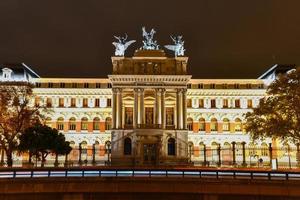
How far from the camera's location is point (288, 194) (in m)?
28.5

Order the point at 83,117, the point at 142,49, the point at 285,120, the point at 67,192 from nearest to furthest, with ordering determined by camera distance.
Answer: the point at 67,192, the point at 285,120, the point at 142,49, the point at 83,117

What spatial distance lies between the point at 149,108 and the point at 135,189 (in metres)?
54.5

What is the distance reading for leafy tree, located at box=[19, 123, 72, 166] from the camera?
178 ft

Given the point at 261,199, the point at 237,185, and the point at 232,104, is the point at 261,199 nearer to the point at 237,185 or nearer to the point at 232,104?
the point at 237,185

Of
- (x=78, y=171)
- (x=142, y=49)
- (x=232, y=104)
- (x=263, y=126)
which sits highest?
(x=142, y=49)

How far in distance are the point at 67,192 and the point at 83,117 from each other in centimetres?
6052

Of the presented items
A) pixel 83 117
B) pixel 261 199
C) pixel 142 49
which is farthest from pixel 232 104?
pixel 261 199

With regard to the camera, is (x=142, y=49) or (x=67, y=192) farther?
(x=142, y=49)

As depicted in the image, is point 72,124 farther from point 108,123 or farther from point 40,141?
point 40,141

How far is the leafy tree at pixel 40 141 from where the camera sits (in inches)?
2137

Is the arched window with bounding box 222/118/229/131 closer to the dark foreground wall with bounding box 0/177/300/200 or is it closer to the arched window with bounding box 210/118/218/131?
the arched window with bounding box 210/118/218/131

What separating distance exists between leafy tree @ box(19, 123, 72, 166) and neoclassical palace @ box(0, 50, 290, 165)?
21005 millimetres

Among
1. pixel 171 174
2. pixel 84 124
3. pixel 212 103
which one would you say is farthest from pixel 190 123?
pixel 171 174

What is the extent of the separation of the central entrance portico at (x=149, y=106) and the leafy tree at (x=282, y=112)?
89.1 ft
